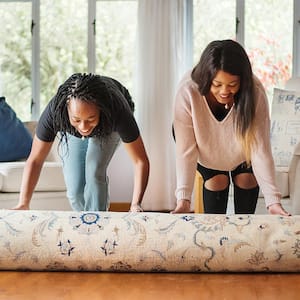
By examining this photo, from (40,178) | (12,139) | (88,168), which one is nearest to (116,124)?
(88,168)

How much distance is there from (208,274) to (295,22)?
423cm

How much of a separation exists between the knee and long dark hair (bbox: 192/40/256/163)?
0.99 feet

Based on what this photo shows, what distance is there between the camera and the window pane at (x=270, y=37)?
5.01m

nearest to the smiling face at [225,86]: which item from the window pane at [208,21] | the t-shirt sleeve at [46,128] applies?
the t-shirt sleeve at [46,128]

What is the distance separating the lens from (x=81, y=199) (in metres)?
2.57

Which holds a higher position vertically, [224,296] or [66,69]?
[66,69]

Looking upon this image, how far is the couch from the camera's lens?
3693mm

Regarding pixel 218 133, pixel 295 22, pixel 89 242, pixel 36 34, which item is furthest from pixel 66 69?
pixel 89 242

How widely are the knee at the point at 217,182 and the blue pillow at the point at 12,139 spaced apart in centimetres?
215

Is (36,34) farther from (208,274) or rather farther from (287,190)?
(208,274)

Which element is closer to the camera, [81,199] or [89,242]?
[89,242]

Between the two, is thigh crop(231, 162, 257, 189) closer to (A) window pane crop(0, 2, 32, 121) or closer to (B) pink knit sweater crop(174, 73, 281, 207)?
(B) pink knit sweater crop(174, 73, 281, 207)

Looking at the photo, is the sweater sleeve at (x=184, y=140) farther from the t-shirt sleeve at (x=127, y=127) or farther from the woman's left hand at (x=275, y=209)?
the woman's left hand at (x=275, y=209)

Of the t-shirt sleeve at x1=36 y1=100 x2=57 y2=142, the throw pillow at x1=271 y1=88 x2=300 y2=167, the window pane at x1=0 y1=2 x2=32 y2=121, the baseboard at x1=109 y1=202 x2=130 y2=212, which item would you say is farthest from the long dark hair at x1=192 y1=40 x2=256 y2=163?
the window pane at x1=0 y1=2 x2=32 y2=121
